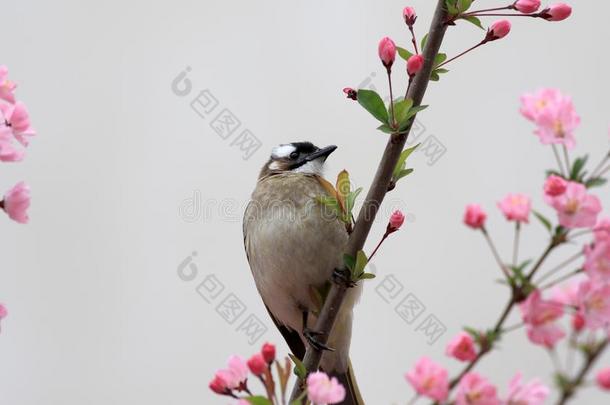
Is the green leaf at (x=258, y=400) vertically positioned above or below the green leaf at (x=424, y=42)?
below

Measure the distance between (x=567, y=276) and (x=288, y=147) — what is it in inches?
154

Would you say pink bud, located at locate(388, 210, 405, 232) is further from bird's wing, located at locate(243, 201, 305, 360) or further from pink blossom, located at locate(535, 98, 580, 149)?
bird's wing, located at locate(243, 201, 305, 360)

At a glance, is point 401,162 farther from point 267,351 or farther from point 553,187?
point 553,187

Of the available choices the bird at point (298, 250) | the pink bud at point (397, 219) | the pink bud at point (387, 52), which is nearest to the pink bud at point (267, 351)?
the pink bud at point (397, 219)

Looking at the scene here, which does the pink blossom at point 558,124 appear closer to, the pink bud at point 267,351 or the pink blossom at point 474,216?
the pink blossom at point 474,216

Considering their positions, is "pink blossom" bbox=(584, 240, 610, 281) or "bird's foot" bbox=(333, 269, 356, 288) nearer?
"pink blossom" bbox=(584, 240, 610, 281)

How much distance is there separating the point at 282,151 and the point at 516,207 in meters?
3.77

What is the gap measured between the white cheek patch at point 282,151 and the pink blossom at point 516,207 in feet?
12.1

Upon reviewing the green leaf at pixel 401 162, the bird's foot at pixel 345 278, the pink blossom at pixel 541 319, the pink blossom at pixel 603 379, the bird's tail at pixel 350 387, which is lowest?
the bird's tail at pixel 350 387

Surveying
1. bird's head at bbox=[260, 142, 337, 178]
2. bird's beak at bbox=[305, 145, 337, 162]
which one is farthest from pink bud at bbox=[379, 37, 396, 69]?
bird's beak at bbox=[305, 145, 337, 162]

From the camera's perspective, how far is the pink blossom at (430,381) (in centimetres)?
173

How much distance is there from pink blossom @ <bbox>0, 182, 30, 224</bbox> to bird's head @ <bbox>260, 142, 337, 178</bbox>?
3.06m

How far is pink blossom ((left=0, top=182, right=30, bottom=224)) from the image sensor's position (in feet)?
6.92

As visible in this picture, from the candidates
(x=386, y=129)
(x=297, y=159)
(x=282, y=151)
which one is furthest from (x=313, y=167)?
(x=386, y=129)
